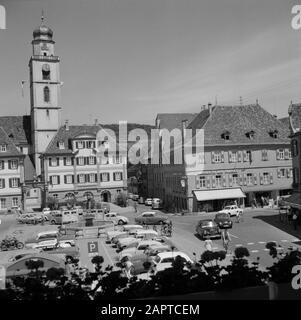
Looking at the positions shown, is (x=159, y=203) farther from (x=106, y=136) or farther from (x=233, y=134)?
(x=106, y=136)

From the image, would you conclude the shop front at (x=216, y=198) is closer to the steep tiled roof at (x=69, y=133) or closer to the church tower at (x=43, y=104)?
the steep tiled roof at (x=69, y=133)

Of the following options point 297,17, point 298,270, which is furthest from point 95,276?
point 297,17

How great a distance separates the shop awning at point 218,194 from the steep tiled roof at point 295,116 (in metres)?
5.01

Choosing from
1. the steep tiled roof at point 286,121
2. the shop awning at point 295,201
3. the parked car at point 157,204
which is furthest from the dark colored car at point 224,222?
the steep tiled roof at point 286,121

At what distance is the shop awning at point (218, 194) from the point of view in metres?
23.2

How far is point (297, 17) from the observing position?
20.5ft

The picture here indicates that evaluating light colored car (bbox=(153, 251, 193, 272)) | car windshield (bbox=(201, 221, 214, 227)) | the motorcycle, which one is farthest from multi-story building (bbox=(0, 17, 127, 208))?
light colored car (bbox=(153, 251, 193, 272))

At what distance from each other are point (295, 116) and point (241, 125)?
456 centimetres

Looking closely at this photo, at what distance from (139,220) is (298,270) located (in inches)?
623

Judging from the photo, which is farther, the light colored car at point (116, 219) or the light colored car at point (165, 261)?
the light colored car at point (116, 219)

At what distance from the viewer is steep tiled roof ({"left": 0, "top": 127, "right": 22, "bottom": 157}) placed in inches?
572

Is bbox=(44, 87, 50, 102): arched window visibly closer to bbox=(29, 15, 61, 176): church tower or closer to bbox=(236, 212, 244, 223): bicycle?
bbox=(29, 15, 61, 176): church tower
